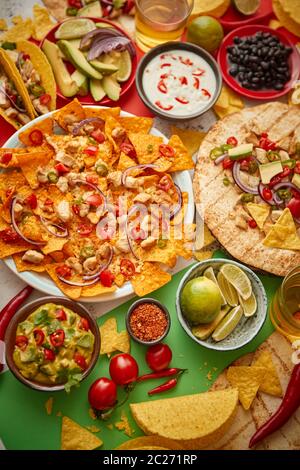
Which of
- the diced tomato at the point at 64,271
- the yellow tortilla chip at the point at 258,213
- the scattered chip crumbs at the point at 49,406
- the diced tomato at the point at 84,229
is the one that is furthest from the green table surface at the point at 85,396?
the yellow tortilla chip at the point at 258,213

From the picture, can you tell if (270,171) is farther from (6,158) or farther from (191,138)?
(6,158)

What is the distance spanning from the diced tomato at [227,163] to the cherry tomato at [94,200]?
111 centimetres

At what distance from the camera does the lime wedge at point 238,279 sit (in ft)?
14.9

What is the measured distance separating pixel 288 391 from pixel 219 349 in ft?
2.15

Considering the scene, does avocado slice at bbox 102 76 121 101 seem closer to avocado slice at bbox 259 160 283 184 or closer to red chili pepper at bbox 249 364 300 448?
avocado slice at bbox 259 160 283 184

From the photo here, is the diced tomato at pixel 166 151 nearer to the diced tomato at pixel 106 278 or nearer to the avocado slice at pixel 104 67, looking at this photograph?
the avocado slice at pixel 104 67

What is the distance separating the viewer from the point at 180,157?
4785 mm

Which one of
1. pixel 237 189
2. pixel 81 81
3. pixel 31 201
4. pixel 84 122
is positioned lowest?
pixel 237 189

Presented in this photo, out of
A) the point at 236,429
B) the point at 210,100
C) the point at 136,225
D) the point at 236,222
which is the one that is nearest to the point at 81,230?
the point at 136,225

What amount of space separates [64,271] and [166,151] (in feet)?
4.26

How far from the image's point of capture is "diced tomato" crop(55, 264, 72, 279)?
443 centimetres

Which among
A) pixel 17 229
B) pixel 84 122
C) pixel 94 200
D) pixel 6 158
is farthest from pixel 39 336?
pixel 84 122

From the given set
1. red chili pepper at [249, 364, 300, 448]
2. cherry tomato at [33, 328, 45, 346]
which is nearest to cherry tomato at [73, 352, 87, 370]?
cherry tomato at [33, 328, 45, 346]

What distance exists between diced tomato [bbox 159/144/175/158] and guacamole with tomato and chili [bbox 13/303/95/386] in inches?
60.2
